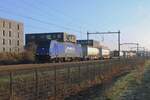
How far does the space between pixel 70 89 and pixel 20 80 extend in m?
4.63

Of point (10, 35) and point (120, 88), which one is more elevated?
point (10, 35)

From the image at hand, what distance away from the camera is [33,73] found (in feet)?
36.4

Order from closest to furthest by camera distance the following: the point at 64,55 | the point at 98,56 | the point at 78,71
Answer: the point at 78,71
the point at 64,55
the point at 98,56

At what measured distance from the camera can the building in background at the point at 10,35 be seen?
4953 inches

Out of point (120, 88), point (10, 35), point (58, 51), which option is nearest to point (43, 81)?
point (120, 88)

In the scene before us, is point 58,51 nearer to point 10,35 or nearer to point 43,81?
point 43,81

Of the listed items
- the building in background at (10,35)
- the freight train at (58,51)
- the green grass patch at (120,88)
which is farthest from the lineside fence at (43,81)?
the building in background at (10,35)

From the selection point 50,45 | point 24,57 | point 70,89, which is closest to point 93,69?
point 70,89

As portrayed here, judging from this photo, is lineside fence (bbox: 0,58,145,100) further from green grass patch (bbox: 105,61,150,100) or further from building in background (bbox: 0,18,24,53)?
building in background (bbox: 0,18,24,53)

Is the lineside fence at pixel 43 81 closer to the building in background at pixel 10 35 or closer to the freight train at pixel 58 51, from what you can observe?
the freight train at pixel 58 51

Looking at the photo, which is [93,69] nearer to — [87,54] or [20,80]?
[20,80]

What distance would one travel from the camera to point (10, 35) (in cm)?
13312

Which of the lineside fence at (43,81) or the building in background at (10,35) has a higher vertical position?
the building in background at (10,35)

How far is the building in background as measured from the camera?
413 ft
